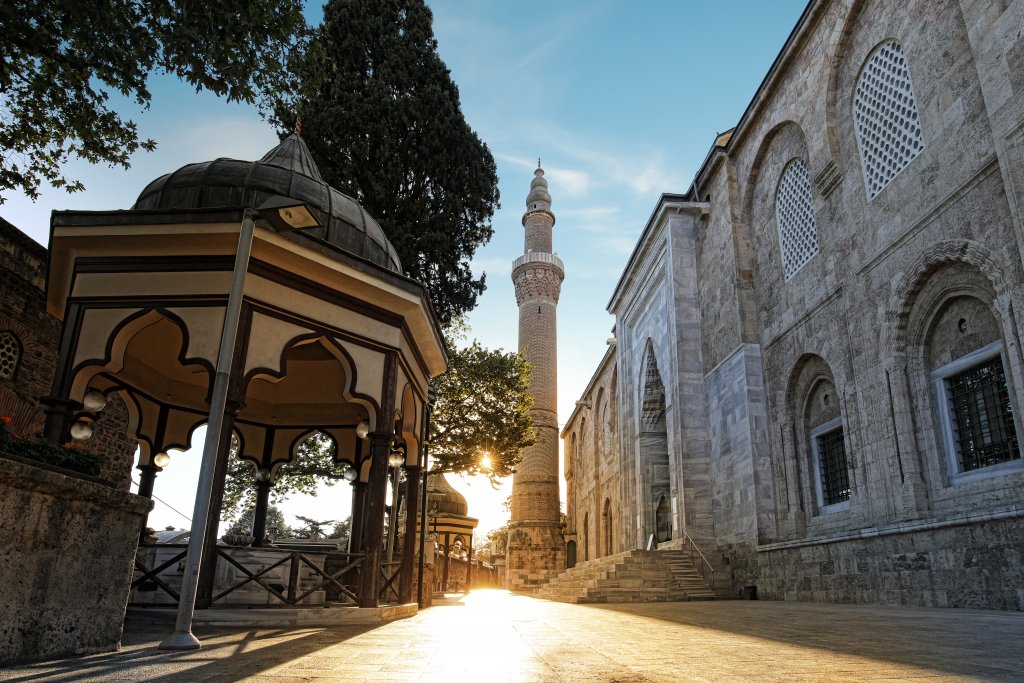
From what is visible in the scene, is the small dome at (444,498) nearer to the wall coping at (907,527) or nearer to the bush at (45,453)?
the wall coping at (907,527)

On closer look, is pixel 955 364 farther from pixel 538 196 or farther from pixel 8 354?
pixel 538 196

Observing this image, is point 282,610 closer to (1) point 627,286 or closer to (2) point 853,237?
(2) point 853,237

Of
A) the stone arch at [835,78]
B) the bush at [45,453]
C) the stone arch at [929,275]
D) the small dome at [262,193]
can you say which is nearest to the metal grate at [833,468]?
the stone arch at [929,275]

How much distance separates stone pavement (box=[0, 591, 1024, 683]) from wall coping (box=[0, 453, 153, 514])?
30.4 inches

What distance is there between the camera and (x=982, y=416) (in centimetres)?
885

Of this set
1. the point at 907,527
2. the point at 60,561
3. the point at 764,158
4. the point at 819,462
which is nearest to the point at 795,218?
the point at 764,158

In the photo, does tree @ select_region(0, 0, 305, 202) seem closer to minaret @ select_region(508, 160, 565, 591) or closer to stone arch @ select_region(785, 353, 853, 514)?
stone arch @ select_region(785, 353, 853, 514)

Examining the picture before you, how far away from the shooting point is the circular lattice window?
9930mm

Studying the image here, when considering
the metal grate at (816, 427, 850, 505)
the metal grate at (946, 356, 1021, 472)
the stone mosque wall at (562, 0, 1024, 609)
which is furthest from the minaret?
the metal grate at (946, 356, 1021, 472)

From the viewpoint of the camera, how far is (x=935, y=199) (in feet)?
30.7

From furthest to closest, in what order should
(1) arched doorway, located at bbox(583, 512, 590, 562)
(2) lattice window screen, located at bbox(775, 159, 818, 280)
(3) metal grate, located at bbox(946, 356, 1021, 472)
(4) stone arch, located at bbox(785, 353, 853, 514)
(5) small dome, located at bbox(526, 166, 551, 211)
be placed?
1. (5) small dome, located at bbox(526, 166, 551, 211)
2. (1) arched doorway, located at bbox(583, 512, 590, 562)
3. (2) lattice window screen, located at bbox(775, 159, 818, 280)
4. (4) stone arch, located at bbox(785, 353, 853, 514)
5. (3) metal grate, located at bbox(946, 356, 1021, 472)

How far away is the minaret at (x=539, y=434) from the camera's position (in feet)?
110

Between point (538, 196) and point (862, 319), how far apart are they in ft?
107

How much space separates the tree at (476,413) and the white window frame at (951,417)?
396 inches
